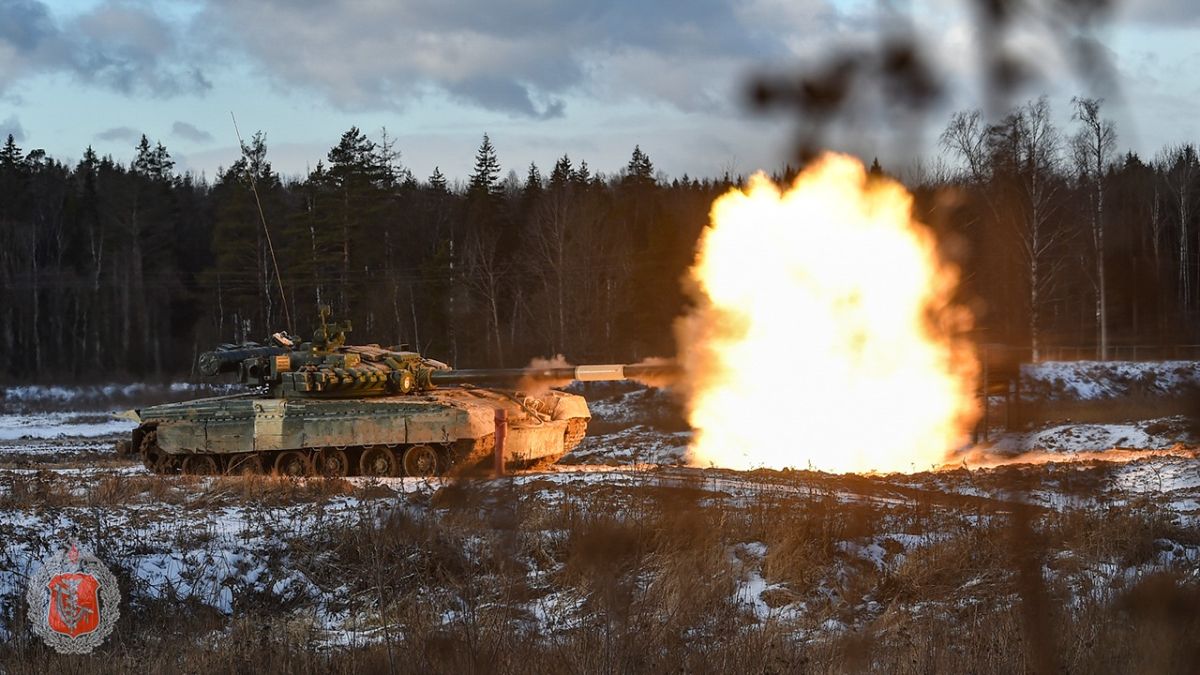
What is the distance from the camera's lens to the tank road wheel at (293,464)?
21016 millimetres

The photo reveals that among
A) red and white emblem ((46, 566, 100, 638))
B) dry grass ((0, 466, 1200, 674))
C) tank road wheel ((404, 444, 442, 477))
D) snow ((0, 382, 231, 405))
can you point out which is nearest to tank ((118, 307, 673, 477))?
tank road wheel ((404, 444, 442, 477))

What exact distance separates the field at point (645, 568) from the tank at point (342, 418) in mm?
2212

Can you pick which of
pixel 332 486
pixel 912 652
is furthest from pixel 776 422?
pixel 912 652

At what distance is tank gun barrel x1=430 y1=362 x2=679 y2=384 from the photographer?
22469mm

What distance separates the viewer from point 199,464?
21859 millimetres

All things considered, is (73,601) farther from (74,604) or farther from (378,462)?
(378,462)

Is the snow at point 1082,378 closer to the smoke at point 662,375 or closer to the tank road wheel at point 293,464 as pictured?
the smoke at point 662,375

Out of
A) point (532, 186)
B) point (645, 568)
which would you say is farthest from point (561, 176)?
point (645, 568)

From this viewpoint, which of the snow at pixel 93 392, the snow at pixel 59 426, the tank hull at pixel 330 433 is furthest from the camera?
the snow at pixel 93 392

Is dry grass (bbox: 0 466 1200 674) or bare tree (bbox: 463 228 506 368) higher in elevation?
bare tree (bbox: 463 228 506 368)

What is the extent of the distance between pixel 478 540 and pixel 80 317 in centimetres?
6035

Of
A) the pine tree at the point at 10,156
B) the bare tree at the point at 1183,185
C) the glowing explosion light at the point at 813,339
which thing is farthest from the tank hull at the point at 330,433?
the pine tree at the point at 10,156

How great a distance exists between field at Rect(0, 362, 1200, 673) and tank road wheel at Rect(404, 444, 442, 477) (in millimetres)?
2153

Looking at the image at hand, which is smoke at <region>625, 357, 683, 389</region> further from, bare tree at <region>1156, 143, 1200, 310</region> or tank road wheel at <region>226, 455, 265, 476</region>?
bare tree at <region>1156, 143, 1200, 310</region>
